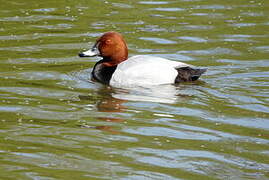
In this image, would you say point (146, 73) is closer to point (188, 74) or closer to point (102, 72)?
point (188, 74)

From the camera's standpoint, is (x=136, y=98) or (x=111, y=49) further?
(x=111, y=49)

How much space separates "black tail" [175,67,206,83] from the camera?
10.1 metres

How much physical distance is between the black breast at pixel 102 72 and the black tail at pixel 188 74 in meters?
0.94

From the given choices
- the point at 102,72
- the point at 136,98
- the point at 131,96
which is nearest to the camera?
the point at 136,98

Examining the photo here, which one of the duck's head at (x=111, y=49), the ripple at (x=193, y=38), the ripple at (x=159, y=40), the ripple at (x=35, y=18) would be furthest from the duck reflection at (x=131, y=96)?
the ripple at (x=35, y=18)

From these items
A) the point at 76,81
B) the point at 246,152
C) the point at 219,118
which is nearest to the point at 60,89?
the point at 76,81

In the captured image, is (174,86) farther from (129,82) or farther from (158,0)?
(158,0)

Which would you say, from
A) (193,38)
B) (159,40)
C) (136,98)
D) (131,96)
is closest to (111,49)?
(131,96)

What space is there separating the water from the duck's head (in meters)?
0.39

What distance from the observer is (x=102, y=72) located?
10.4 metres

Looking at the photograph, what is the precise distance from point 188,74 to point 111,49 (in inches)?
50.5

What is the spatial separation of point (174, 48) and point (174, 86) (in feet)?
7.33

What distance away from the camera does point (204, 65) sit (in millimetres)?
11125

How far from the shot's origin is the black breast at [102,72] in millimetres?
10250
